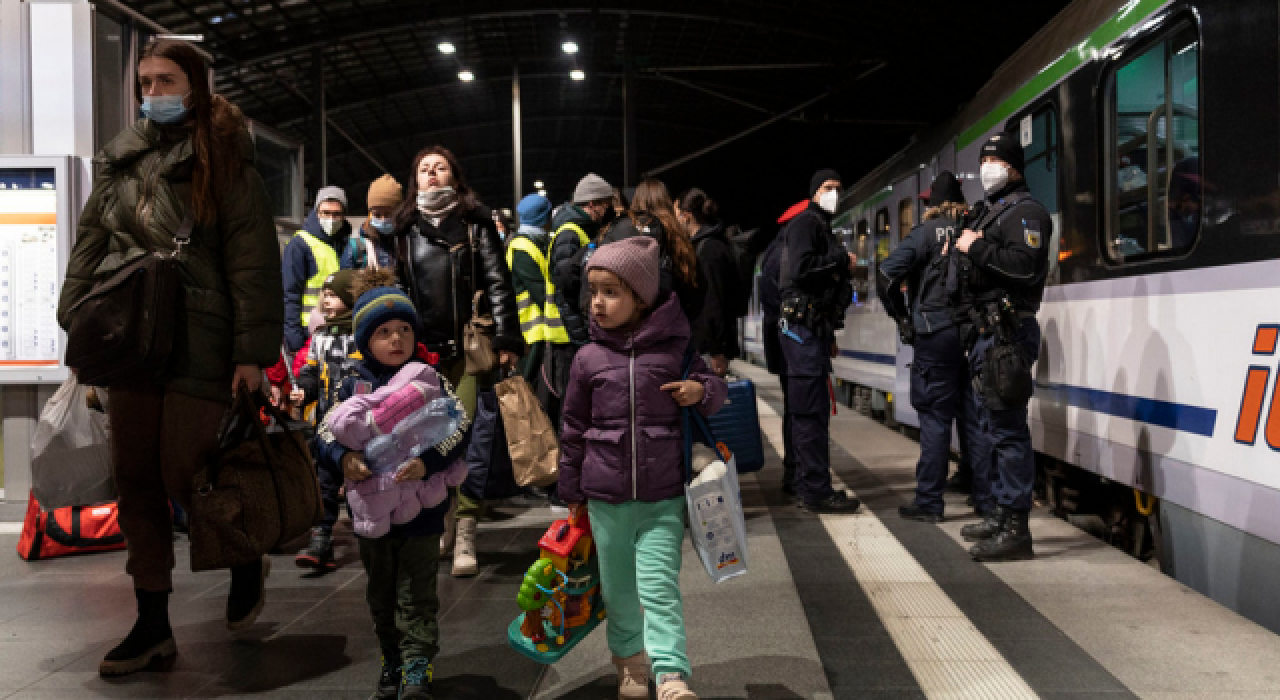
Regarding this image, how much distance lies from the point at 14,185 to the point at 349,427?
4618mm

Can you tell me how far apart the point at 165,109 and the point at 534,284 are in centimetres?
238

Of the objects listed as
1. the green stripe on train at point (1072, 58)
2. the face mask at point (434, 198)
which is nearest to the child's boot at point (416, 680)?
the face mask at point (434, 198)

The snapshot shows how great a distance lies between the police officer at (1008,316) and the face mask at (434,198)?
8.25 ft

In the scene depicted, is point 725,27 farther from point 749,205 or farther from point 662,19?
point 749,205

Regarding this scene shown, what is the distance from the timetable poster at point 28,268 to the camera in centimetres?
630

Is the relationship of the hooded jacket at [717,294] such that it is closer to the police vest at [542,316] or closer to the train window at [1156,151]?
the police vest at [542,316]

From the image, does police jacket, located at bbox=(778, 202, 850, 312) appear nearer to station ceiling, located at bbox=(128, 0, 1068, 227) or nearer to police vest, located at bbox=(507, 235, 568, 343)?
police vest, located at bbox=(507, 235, 568, 343)

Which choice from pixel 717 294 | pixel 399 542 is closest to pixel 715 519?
pixel 399 542

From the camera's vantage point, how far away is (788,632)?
385cm

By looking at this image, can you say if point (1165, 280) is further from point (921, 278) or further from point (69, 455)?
point (69, 455)

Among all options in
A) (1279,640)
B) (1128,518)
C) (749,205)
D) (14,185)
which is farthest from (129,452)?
(749,205)

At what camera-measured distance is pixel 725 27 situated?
2023 centimetres

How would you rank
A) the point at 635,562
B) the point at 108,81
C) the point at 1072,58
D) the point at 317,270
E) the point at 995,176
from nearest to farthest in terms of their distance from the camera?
the point at 635,562 → the point at 995,176 → the point at 1072,58 → the point at 317,270 → the point at 108,81

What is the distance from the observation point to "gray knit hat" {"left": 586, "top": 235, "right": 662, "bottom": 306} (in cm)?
313
